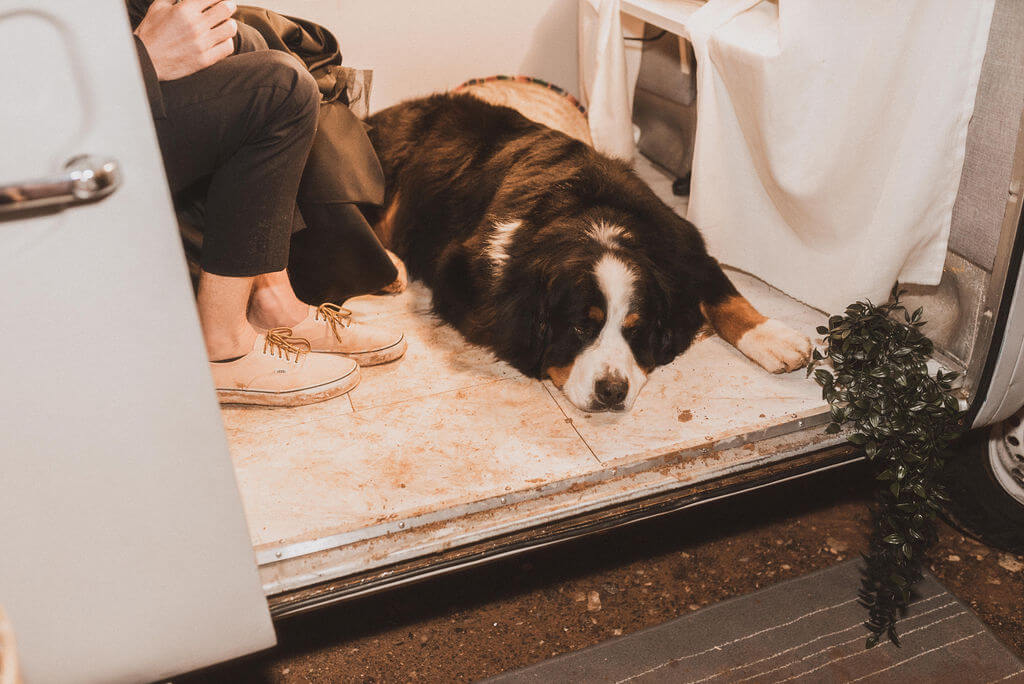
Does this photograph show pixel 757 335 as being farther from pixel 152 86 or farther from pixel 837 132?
pixel 152 86

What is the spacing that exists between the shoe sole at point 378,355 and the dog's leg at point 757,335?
2.91 feet

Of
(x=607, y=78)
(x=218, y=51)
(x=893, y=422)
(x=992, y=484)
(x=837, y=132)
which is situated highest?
(x=218, y=51)

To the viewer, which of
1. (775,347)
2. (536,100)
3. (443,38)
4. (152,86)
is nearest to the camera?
(152,86)

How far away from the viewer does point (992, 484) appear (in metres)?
2.08

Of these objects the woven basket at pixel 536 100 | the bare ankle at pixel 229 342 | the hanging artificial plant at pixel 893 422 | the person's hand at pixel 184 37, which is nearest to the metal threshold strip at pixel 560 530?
the hanging artificial plant at pixel 893 422

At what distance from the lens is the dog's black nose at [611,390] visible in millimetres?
1923

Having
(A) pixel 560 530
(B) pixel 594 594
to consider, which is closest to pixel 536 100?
(B) pixel 594 594

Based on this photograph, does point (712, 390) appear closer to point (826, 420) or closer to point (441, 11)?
point (826, 420)

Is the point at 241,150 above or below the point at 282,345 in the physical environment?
above

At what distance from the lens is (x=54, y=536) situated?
1.12 m

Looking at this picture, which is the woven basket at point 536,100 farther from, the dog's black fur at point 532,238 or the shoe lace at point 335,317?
the shoe lace at point 335,317

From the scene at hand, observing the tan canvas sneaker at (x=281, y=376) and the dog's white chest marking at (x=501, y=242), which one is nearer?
the tan canvas sneaker at (x=281, y=376)

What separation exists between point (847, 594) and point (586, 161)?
1.43 meters

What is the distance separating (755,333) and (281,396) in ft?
4.16
